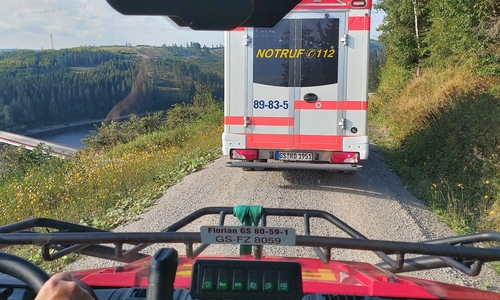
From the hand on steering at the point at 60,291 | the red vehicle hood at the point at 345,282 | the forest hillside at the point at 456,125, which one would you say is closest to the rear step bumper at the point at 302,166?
the forest hillside at the point at 456,125

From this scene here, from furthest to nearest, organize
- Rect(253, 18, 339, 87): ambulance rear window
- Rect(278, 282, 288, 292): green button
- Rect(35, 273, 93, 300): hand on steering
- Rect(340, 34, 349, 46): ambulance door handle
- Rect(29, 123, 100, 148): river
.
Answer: Rect(29, 123, 100, 148): river, Rect(253, 18, 339, 87): ambulance rear window, Rect(340, 34, 349, 46): ambulance door handle, Rect(278, 282, 288, 292): green button, Rect(35, 273, 93, 300): hand on steering

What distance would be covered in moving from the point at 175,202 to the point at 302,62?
10.6 feet

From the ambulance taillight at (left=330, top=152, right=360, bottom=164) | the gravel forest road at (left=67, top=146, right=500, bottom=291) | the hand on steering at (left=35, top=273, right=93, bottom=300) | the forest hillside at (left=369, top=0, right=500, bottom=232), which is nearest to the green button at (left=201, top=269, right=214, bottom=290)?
the hand on steering at (left=35, top=273, right=93, bottom=300)

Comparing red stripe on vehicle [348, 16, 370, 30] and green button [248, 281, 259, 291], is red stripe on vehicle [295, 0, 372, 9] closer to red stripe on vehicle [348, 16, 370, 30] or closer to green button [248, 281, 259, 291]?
red stripe on vehicle [348, 16, 370, 30]

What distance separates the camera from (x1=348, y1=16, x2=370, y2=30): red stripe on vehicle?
24.1 feet

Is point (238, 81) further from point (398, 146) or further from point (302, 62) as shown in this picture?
point (398, 146)

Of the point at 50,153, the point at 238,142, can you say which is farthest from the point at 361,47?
the point at 50,153

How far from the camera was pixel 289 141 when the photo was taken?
312 inches

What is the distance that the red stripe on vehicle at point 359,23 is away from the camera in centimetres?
736

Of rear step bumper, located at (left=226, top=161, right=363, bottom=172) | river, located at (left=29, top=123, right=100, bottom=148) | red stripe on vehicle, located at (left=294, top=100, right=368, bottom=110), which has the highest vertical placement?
red stripe on vehicle, located at (left=294, top=100, right=368, bottom=110)

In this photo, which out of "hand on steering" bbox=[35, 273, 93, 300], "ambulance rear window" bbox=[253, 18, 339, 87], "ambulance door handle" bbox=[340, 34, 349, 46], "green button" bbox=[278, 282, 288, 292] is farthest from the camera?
"ambulance rear window" bbox=[253, 18, 339, 87]

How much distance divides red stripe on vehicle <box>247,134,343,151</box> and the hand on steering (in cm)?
679

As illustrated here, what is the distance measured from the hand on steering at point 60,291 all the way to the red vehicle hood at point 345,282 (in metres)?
0.76

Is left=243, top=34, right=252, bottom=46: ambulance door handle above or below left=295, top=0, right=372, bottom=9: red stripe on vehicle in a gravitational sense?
below
